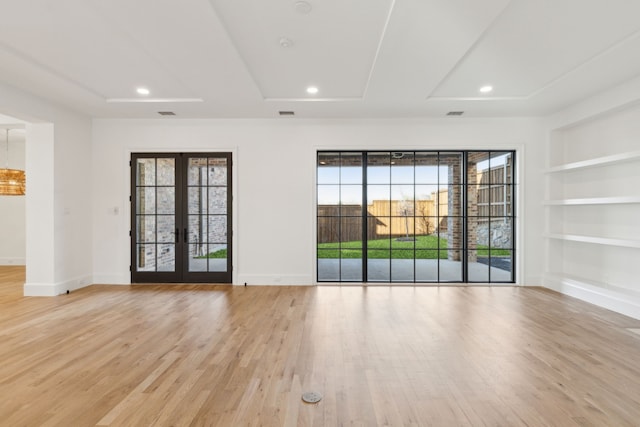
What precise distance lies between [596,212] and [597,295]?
4.15ft

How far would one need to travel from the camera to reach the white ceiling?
257 centimetres

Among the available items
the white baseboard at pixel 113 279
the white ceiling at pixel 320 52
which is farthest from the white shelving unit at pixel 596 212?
the white baseboard at pixel 113 279

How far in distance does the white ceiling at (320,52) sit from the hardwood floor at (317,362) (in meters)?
2.91

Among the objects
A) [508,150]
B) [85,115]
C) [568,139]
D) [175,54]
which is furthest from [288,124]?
[568,139]

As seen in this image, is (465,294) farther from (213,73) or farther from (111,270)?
(111,270)

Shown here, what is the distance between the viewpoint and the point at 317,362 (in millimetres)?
2652

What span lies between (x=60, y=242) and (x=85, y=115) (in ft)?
7.14

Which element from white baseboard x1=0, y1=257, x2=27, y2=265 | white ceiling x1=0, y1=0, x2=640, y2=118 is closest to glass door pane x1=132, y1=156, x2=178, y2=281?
white ceiling x1=0, y1=0, x2=640, y2=118

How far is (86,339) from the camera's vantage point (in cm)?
314

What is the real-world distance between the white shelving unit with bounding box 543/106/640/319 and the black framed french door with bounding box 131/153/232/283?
551cm

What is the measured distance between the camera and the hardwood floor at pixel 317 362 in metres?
1.99

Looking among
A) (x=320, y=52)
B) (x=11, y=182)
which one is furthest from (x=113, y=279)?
(x=320, y=52)

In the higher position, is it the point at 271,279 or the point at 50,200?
the point at 50,200

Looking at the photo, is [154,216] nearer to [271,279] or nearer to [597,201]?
[271,279]
